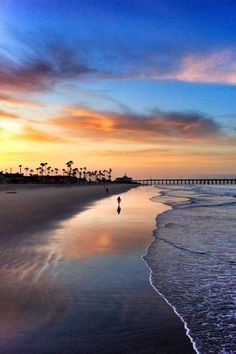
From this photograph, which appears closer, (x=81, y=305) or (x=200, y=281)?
(x=81, y=305)

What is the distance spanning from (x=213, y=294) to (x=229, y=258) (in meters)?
4.70

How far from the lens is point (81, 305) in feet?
27.7

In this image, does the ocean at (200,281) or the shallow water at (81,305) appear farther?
the ocean at (200,281)

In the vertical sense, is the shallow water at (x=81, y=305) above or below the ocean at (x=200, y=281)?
above

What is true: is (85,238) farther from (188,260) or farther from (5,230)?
(188,260)

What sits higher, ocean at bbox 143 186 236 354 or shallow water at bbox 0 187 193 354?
shallow water at bbox 0 187 193 354

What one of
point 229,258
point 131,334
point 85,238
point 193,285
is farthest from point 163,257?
point 131,334

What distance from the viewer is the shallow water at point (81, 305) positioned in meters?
6.43

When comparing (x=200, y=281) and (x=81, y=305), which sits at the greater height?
(x=81, y=305)

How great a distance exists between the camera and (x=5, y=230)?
64.0 feet

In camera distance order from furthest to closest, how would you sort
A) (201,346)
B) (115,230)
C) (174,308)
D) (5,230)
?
(115,230), (5,230), (174,308), (201,346)

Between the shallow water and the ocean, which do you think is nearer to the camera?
the shallow water

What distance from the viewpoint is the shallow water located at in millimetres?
6426

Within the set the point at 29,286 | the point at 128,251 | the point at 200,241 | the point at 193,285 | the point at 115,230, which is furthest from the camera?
the point at 115,230
